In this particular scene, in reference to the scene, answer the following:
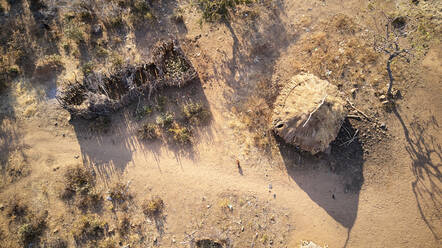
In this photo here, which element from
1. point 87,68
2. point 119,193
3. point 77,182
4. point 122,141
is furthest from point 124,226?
point 87,68

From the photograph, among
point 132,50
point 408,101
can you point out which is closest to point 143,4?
point 132,50

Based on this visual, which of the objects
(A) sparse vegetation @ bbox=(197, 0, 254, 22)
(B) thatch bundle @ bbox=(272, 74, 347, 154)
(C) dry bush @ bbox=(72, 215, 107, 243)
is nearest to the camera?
(B) thatch bundle @ bbox=(272, 74, 347, 154)

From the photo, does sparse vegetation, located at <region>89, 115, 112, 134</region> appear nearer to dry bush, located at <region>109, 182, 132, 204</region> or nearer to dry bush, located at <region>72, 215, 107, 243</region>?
dry bush, located at <region>109, 182, 132, 204</region>

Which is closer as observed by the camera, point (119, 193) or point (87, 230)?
point (87, 230)

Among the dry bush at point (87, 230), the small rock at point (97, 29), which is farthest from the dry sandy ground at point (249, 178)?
the small rock at point (97, 29)

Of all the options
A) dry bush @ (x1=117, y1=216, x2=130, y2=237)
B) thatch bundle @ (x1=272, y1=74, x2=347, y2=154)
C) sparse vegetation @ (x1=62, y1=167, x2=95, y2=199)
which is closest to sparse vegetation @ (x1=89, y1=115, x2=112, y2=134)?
sparse vegetation @ (x1=62, y1=167, x2=95, y2=199)

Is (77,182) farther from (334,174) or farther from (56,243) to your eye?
(334,174)

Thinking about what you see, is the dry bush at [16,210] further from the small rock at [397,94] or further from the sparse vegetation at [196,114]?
the small rock at [397,94]

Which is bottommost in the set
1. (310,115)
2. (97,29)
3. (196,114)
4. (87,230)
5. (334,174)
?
(334,174)
